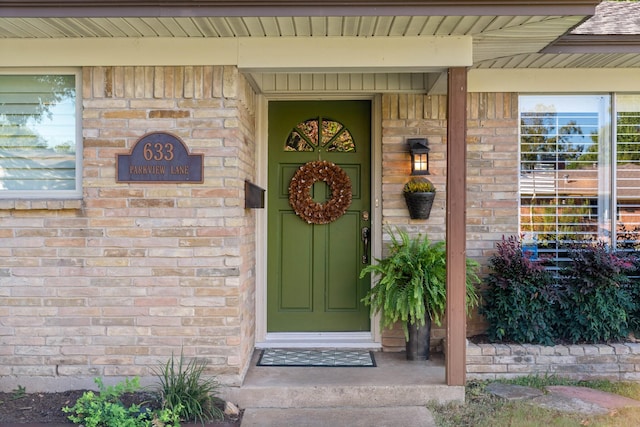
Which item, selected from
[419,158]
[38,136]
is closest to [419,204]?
[419,158]

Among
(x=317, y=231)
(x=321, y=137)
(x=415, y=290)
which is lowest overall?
(x=415, y=290)

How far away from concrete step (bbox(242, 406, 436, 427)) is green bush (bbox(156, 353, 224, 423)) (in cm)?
25

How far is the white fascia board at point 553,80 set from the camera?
462 centimetres

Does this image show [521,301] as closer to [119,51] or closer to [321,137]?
[321,137]

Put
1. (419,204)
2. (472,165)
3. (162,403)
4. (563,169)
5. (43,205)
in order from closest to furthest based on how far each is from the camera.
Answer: (162,403)
(43,205)
(419,204)
(472,165)
(563,169)

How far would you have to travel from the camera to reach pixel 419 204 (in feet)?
15.0

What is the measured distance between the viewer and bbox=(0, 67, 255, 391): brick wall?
3.78 metres

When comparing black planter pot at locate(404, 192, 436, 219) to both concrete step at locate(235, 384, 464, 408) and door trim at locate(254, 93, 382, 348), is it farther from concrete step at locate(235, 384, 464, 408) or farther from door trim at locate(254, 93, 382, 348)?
concrete step at locate(235, 384, 464, 408)

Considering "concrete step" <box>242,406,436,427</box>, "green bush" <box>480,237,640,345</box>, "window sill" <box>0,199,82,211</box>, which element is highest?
"window sill" <box>0,199,82,211</box>

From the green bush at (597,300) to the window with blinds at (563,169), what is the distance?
0.46m

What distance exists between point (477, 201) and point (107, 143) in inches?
122

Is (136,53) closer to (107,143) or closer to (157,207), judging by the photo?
(107,143)

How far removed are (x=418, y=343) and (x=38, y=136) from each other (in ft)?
11.2

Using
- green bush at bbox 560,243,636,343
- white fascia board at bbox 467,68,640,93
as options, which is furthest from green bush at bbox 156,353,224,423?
white fascia board at bbox 467,68,640,93
